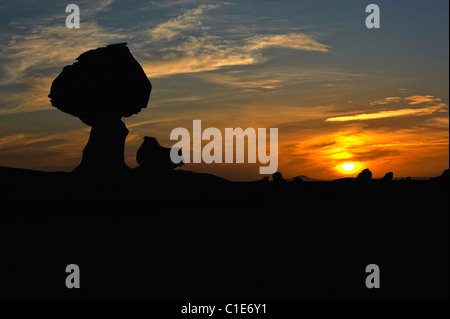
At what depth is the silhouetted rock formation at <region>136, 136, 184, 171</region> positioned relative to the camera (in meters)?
50.1

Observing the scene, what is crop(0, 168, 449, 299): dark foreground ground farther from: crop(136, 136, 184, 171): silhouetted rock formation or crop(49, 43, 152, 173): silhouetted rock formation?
crop(136, 136, 184, 171): silhouetted rock formation

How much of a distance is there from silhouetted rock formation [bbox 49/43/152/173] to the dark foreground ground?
28.0 ft

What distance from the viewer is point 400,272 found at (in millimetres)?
15141

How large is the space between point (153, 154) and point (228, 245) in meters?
33.4

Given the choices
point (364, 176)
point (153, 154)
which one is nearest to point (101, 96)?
point (153, 154)

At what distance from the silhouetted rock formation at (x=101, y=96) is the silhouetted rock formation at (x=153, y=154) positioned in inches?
442

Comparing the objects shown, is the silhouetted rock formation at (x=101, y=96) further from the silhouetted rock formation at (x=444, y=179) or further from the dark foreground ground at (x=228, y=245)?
the silhouetted rock formation at (x=444, y=179)

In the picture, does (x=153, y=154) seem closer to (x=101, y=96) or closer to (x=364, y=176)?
(x=101, y=96)

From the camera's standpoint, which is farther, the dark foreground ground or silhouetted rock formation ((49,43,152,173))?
silhouetted rock formation ((49,43,152,173))

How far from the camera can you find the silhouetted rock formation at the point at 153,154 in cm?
5012

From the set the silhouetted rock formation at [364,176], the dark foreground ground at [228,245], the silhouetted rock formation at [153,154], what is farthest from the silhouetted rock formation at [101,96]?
the silhouetted rock formation at [364,176]

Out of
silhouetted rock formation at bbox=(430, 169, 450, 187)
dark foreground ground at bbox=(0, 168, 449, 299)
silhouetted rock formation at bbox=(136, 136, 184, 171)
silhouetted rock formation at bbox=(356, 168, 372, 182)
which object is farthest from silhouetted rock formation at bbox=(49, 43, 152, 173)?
silhouetted rock formation at bbox=(430, 169, 450, 187)

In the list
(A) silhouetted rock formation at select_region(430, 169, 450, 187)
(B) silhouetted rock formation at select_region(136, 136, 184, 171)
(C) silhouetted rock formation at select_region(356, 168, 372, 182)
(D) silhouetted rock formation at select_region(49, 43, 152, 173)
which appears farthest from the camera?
(B) silhouetted rock formation at select_region(136, 136, 184, 171)
